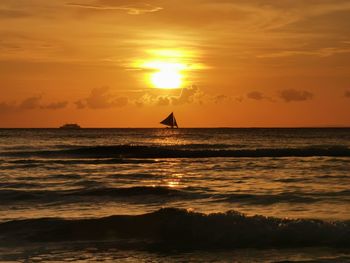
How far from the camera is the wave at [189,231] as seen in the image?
1644 centimetres

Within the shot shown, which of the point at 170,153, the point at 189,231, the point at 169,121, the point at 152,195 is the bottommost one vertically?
the point at 189,231

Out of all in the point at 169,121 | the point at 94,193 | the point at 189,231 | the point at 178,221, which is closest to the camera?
the point at 189,231

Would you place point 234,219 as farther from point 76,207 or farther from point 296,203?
point 76,207

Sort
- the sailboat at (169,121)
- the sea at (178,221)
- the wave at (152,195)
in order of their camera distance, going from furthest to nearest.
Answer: the sailboat at (169,121), the wave at (152,195), the sea at (178,221)

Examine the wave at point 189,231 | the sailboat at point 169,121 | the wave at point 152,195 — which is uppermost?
the sailboat at point 169,121

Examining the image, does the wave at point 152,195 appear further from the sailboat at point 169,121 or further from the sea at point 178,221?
the sailboat at point 169,121

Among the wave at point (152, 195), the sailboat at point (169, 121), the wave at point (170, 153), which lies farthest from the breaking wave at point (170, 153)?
the sailboat at point (169, 121)

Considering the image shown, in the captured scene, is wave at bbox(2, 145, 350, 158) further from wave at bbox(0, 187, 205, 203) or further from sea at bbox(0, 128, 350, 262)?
wave at bbox(0, 187, 205, 203)

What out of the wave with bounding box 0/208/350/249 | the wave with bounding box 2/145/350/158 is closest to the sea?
the wave with bounding box 0/208/350/249

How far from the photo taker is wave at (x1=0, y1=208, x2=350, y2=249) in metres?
16.4

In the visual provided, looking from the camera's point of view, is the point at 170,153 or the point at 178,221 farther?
the point at 170,153

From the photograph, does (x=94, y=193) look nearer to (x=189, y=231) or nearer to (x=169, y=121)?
(x=189, y=231)

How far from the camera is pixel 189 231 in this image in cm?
1788

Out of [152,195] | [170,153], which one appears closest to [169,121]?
[170,153]
